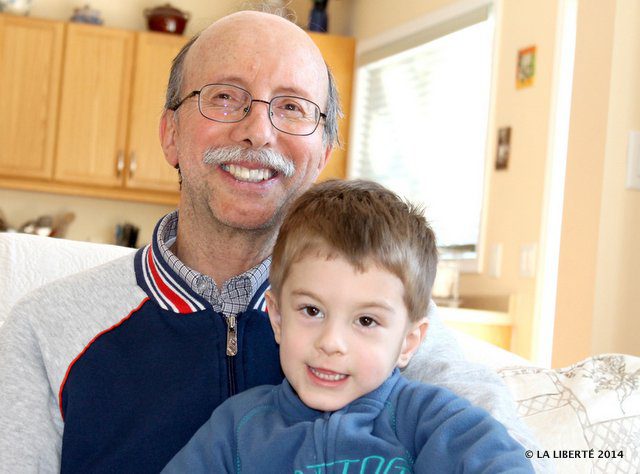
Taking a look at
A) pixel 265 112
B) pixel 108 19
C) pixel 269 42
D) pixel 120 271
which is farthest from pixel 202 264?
pixel 108 19

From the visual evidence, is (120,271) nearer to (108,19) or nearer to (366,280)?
(366,280)

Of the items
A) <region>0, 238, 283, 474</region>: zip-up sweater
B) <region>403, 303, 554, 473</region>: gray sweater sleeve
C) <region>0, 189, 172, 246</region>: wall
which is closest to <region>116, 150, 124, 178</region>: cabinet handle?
<region>0, 189, 172, 246</region>: wall

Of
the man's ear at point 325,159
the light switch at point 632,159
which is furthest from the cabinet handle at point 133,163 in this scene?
the man's ear at point 325,159

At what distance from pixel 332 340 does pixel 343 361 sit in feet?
0.11

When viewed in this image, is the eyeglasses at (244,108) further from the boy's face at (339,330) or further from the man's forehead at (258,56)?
the boy's face at (339,330)

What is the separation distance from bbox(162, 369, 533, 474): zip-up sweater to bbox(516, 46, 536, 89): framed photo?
3057 millimetres

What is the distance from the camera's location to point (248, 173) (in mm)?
1596

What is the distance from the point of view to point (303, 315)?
1258 millimetres

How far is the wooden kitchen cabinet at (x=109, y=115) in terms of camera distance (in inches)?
224

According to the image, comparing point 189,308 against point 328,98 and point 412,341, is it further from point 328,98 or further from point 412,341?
point 328,98

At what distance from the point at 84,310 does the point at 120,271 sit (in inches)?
3.7

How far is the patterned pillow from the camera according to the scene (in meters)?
1.49

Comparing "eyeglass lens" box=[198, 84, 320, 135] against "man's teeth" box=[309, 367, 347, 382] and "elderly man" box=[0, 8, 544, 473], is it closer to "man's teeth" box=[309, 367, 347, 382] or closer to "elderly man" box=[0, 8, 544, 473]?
"elderly man" box=[0, 8, 544, 473]

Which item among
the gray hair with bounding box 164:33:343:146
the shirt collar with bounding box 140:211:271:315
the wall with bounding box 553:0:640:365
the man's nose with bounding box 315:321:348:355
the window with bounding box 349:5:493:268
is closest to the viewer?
the man's nose with bounding box 315:321:348:355
